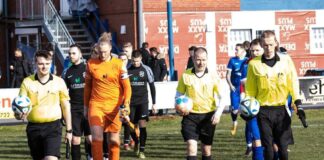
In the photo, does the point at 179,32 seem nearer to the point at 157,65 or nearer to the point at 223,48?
the point at 223,48

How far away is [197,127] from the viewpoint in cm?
1441

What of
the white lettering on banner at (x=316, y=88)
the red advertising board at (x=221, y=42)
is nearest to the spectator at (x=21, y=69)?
the red advertising board at (x=221, y=42)

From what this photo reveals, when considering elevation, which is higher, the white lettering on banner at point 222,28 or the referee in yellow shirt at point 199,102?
the white lettering on banner at point 222,28

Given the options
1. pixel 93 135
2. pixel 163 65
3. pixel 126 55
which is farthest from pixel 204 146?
pixel 163 65

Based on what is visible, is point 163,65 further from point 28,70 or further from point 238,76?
point 238,76

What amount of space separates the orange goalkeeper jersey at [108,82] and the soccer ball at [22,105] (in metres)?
2.00

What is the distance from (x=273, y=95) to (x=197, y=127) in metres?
1.34

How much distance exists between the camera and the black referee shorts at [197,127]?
564 inches

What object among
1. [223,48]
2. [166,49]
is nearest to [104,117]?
[166,49]

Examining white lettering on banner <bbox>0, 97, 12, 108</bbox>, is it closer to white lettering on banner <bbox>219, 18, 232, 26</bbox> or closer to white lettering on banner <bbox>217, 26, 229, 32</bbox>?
white lettering on banner <bbox>217, 26, 229, 32</bbox>

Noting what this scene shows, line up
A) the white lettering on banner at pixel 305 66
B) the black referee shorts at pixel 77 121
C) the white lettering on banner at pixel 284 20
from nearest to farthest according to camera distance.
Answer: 1. the black referee shorts at pixel 77 121
2. the white lettering on banner at pixel 284 20
3. the white lettering on banner at pixel 305 66

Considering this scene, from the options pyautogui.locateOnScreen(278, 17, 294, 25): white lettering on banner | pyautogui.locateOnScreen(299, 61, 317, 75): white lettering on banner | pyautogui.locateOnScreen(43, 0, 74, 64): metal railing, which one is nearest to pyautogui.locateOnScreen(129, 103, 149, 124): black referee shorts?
pyautogui.locateOnScreen(43, 0, 74, 64): metal railing

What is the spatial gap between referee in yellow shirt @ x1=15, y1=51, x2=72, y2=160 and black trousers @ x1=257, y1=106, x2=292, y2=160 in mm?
2986

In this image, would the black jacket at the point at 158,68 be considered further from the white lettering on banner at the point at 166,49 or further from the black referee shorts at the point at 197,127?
the black referee shorts at the point at 197,127
